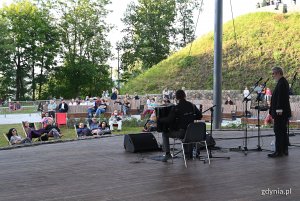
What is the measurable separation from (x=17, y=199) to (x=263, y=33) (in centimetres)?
3828

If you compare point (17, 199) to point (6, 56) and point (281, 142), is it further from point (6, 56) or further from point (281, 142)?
point (6, 56)

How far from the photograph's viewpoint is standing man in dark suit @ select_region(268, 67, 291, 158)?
7660 millimetres

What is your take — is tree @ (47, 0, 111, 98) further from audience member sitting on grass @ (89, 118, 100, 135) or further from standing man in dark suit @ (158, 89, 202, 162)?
standing man in dark suit @ (158, 89, 202, 162)

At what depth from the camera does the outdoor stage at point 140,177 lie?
5094 mm

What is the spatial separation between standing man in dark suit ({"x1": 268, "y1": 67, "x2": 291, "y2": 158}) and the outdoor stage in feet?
1.15

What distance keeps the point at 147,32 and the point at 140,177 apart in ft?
161

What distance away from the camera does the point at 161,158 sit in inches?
307

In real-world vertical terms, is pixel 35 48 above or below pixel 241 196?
above

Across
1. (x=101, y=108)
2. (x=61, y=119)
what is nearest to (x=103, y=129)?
(x=61, y=119)

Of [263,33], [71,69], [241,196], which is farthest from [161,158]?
[71,69]

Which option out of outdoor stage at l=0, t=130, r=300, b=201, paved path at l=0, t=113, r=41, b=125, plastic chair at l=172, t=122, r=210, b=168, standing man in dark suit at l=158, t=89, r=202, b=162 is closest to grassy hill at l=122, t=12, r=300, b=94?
paved path at l=0, t=113, r=41, b=125

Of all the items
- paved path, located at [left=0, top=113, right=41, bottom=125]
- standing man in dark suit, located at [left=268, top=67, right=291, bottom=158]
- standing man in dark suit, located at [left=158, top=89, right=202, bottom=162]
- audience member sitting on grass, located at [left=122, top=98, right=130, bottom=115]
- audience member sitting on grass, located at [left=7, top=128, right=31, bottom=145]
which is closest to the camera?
standing man in dark suit, located at [left=158, top=89, right=202, bottom=162]

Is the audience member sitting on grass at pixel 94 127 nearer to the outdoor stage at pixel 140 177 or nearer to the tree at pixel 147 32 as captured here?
the outdoor stage at pixel 140 177

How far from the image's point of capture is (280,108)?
302 inches
